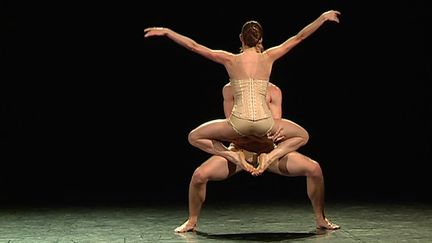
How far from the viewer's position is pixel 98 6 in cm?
721

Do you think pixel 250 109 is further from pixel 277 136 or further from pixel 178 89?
pixel 178 89

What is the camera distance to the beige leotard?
4.28 m

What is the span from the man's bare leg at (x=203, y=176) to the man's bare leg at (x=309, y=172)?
9.3 inches

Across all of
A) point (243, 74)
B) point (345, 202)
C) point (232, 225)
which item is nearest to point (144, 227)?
point (232, 225)

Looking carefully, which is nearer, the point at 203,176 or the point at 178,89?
the point at 203,176

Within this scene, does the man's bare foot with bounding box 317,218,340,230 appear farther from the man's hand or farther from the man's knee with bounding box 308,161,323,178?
the man's hand

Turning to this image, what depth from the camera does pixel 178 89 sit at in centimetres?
741

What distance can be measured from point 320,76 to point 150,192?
6.40 ft

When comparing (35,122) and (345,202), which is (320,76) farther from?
(35,122)

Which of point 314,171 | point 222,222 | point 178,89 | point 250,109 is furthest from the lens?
point 178,89

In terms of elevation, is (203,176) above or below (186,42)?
below

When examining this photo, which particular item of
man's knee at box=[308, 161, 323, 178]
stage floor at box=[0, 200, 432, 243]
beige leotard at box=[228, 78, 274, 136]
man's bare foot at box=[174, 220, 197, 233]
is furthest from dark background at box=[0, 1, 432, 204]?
beige leotard at box=[228, 78, 274, 136]

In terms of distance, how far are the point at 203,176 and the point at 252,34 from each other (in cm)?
79

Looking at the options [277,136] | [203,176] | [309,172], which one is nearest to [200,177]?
[203,176]
